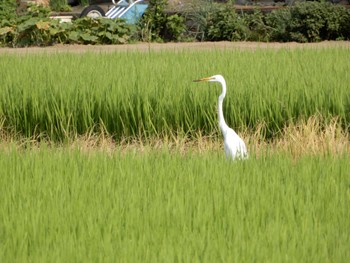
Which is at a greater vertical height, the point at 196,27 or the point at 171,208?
the point at 171,208

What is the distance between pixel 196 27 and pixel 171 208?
12.8m

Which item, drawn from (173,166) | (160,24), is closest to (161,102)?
(173,166)

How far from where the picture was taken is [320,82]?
7730 millimetres

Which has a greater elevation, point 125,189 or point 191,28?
point 125,189

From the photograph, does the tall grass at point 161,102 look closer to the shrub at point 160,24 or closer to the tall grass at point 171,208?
the tall grass at point 171,208

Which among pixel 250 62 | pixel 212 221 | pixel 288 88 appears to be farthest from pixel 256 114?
pixel 212 221

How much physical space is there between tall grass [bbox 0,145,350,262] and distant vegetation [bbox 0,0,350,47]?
30.4 feet

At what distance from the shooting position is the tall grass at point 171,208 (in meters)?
3.28

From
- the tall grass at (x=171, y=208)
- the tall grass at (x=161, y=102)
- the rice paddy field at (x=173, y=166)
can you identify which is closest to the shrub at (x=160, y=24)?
the rice paddy field at (x=173, y=166)

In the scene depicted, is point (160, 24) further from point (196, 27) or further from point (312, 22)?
point (312, 22)

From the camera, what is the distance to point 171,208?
3877 mm

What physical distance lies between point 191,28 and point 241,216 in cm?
1311

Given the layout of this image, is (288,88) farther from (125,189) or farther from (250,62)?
(125,189)

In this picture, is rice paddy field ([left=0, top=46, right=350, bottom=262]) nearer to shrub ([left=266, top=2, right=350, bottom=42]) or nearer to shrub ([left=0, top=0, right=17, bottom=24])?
shrub ([left=266, top=2, right=350, bottom=42])
